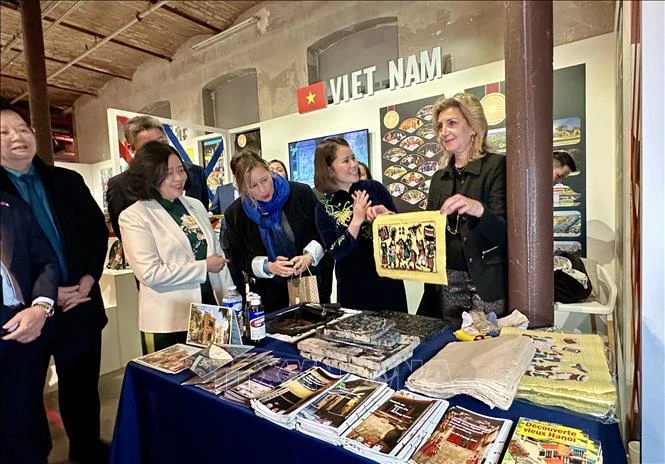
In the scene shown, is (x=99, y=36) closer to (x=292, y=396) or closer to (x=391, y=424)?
(x=292, y=396)

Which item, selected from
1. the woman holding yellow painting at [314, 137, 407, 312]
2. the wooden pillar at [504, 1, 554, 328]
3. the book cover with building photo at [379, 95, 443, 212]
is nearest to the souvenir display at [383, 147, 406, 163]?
the book cover with building photo at [379, 95, 443, 212]

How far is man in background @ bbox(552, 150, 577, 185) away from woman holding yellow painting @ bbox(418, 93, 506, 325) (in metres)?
1.22

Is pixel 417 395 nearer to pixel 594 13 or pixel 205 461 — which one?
pixel 205 461

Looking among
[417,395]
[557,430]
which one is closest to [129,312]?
[417,395]

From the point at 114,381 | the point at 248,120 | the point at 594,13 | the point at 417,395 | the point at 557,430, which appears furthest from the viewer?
the point at 248,120

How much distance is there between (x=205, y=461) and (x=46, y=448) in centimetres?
57

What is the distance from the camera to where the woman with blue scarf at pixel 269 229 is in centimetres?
164

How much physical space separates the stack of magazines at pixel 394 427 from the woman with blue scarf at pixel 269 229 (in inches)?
35.6

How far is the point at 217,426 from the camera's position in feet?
2.83

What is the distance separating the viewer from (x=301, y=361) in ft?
3.27

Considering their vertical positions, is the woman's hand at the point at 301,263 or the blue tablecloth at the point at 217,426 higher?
the woman's hand at the point at 301,263

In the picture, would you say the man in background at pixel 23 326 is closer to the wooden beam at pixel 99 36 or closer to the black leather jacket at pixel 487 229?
the wooden beam at pixel 99 36

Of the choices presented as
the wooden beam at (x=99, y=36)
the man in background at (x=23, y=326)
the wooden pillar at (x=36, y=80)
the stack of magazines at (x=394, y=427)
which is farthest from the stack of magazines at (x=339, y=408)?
the wooden beam at (x=99, y=36)

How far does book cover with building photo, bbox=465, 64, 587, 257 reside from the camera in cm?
215
